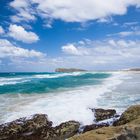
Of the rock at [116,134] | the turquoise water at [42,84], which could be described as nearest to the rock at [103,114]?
the rock at [116,134]

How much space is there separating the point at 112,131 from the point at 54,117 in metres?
6.60

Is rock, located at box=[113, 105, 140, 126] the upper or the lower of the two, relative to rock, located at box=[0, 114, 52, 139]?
upper

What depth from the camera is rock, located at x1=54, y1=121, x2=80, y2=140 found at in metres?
11.7

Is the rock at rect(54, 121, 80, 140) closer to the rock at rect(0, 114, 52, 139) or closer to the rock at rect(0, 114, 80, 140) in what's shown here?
the rock at rect(0, 114, 80, 140)

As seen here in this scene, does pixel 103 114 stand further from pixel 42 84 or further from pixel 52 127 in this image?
pixel 42 84

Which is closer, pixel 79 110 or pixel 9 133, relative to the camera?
pixel 9 133

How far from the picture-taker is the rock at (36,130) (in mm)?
11953

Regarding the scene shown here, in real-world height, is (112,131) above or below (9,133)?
above

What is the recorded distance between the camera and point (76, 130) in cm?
1223

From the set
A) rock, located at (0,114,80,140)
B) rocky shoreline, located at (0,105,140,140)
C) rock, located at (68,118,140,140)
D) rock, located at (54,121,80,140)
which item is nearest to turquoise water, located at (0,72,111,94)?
rocky shoreline, located at (0,105,140,140)

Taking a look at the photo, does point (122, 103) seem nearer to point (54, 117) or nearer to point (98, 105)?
point (98, 105)

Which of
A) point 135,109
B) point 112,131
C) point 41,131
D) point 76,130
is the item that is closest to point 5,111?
point 41,131

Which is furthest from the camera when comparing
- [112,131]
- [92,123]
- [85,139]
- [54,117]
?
[54,117]

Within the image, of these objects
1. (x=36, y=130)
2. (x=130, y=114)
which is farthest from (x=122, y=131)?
(x=36, y=130)
